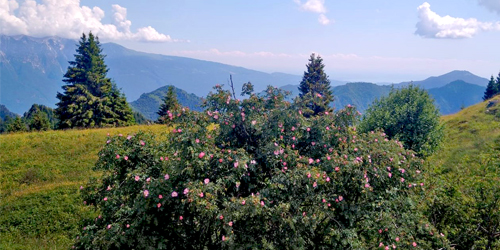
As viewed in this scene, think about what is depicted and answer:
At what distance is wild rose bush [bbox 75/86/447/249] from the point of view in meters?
4.91

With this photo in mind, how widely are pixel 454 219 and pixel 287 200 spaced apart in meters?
5.76

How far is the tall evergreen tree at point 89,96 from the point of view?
3212 cm

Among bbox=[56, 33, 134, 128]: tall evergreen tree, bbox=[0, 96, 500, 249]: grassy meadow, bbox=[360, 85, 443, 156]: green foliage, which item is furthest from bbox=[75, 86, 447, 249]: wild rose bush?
bbox=[56, 33, 134, 128]: tall evergreen tree

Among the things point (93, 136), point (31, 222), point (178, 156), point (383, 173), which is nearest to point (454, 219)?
point (383, 173)

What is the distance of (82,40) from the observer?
35.1m

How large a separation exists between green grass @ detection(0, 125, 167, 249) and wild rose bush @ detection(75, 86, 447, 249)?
270 cm

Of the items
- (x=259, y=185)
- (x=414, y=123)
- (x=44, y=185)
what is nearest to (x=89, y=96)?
(x=44, y=185)

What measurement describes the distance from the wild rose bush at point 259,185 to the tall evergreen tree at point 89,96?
28049mm

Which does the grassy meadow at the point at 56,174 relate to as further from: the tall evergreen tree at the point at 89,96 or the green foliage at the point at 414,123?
the tall evergreen tree at the point at 89,96

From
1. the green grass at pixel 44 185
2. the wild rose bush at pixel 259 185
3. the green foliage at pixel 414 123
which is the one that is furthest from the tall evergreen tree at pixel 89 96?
the wild rose bush at pixel 259 185

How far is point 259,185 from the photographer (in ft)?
18.9

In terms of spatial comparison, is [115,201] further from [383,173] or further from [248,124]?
[383,173]

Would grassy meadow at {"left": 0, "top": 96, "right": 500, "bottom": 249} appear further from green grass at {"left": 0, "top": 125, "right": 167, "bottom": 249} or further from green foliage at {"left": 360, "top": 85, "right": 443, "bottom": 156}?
green foliage at {"left": 360, "top": 85, "right": 443, "bottom": 156}

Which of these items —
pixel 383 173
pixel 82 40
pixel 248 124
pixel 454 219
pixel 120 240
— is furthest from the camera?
pixel 82 40
